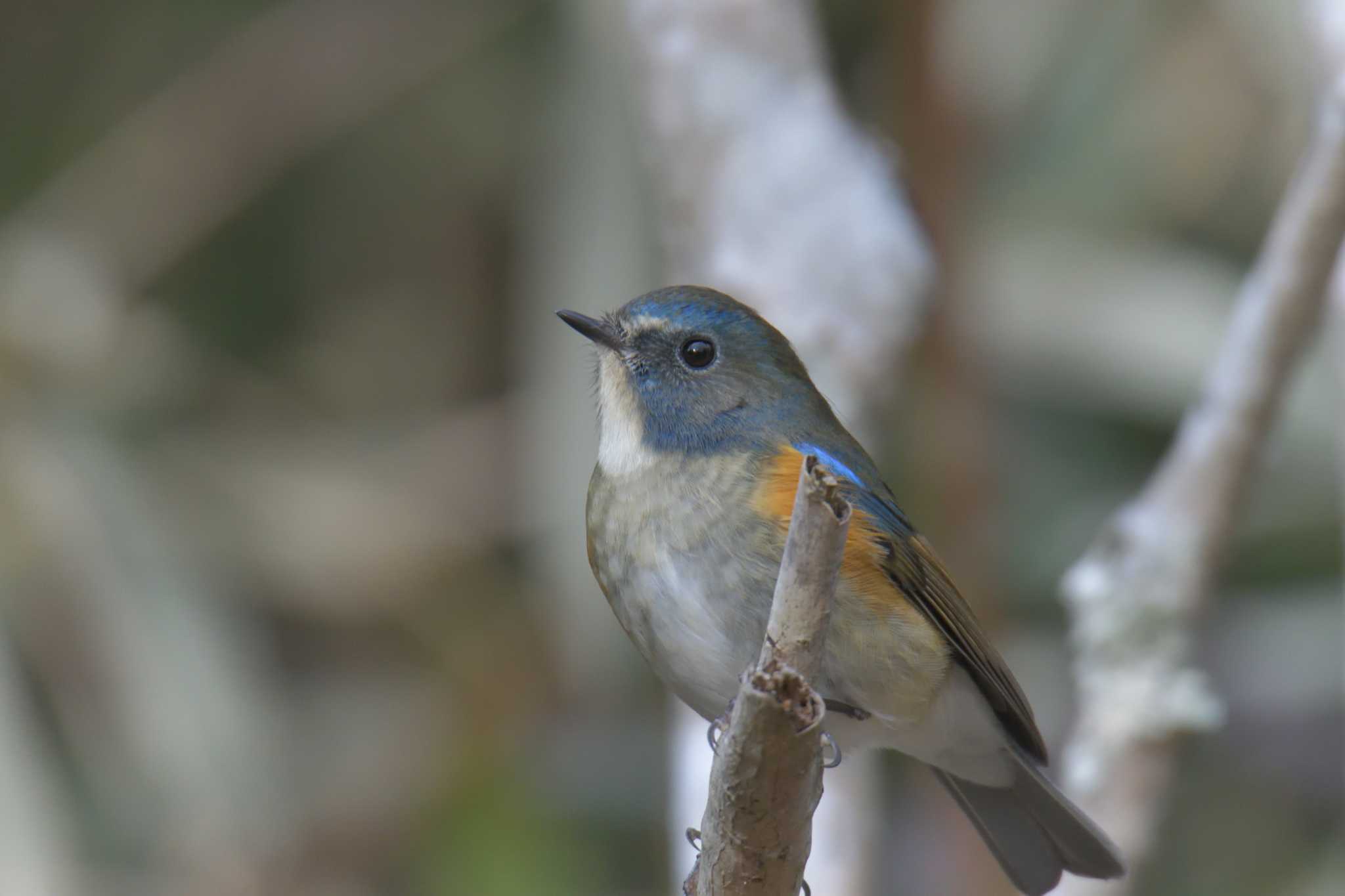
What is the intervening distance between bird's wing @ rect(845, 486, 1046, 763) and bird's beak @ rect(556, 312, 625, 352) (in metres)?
0.57

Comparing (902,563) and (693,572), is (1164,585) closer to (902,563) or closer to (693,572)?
(902,563)

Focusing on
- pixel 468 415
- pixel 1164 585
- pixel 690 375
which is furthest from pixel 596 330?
pixel 468 415

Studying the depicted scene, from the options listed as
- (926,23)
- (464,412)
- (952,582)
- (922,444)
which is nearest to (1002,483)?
(922,444)

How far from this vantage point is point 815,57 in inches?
157

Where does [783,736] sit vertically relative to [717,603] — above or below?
below

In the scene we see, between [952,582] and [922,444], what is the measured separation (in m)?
2.07

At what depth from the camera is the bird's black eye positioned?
2939 mm

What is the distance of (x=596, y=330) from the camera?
2951mm

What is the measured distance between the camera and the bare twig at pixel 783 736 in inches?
69.4

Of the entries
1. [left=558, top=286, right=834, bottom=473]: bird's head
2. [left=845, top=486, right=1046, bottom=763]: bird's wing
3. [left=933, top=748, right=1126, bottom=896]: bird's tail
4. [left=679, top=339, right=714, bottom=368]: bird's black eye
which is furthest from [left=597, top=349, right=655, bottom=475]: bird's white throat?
[left=933, top=748, right=1126, bottom=896]: bird's tail

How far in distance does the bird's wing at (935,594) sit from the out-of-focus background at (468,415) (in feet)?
4.03

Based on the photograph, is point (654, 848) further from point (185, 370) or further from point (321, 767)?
point (185, 370)

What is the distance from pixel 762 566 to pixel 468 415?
10.5 feet

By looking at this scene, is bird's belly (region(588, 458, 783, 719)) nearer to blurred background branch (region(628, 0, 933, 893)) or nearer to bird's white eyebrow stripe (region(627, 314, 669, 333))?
bird's white eyebrow stripe (region(627, 314, 669, 333))
